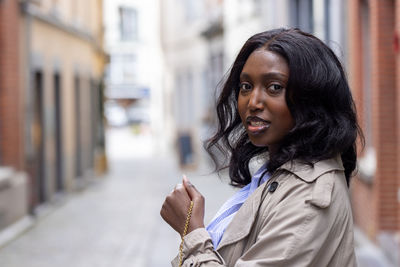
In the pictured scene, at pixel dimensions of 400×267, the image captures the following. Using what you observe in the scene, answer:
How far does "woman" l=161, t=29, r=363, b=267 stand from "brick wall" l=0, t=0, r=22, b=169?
962 centimetres

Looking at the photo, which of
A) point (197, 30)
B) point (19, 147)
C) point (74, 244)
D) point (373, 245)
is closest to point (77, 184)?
point (19, 147)

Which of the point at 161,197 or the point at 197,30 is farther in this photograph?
the point at 197,30

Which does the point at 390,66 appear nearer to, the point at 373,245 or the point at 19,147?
the point at 373,245

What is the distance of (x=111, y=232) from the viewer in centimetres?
1116

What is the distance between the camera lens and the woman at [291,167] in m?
1.99

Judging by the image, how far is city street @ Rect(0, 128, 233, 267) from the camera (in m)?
9.09

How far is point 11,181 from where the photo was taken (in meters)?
11.2

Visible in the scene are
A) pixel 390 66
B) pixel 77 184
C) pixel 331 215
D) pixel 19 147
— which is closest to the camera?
pixel 331 215

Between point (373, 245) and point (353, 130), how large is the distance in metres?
6.47

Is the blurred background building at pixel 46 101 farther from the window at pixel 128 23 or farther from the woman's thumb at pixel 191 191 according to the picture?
the window at pixel 128 23

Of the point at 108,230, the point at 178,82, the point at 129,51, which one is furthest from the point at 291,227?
the point at 129,51

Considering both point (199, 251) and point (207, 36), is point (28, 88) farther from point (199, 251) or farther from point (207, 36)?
point (207, 36)

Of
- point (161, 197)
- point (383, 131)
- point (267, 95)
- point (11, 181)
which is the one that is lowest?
point (161, 197)

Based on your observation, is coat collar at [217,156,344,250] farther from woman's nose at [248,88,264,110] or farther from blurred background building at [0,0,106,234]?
blurred background building at [0,0,106,234]
